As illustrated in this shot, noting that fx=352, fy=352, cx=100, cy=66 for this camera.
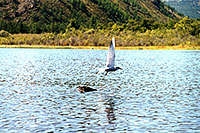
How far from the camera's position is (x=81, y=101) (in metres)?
30.2

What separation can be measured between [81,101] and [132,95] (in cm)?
600

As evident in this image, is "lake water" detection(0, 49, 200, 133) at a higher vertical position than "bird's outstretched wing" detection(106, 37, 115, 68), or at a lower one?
lower

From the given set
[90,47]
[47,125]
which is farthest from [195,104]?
[90,47]

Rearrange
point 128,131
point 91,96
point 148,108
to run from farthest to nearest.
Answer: point 91,96 < point 148,108 < point 128,131

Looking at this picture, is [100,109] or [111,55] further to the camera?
[111,55]

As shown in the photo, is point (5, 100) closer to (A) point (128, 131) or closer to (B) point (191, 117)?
(A) point (128, 131)

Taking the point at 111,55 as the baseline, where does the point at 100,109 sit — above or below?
below

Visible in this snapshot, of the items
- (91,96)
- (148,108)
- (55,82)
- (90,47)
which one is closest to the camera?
(148,108)

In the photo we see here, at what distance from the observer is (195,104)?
2925 centimetres

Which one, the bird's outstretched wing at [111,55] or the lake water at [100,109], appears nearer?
the lake water at [100,109]

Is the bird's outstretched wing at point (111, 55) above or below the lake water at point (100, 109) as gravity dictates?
above

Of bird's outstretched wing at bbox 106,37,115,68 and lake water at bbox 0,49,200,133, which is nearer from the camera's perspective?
lake water at bbox 0,49,200,133

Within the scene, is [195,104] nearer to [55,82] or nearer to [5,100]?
[5,100]

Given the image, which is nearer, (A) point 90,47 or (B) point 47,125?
(B) point 47,125
